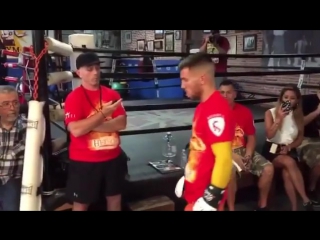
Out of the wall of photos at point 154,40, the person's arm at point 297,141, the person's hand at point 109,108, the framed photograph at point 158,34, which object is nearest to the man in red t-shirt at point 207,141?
the person's hand at point 109,108

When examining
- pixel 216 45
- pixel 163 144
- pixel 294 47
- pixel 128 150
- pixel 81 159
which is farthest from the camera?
pixel 294 47

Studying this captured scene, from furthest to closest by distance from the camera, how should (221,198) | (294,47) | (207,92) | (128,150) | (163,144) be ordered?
(294,47)
(163,144)
(128,150)
(207,92)
(221,198)

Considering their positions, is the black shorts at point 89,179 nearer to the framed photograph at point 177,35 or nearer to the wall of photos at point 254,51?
the wall of photos at point 254,51

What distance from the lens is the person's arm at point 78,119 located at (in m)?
1.86

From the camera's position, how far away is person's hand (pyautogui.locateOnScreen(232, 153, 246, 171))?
2582 mm

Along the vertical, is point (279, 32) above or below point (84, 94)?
above

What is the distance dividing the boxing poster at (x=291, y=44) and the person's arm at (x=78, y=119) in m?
4.80

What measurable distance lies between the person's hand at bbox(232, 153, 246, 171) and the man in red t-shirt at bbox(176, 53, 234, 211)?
3.06ft

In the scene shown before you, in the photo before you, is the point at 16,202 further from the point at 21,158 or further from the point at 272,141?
the point at 272,141

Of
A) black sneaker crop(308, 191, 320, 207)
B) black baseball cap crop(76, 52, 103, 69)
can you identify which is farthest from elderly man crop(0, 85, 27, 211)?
black sneaker crop(308, 191, 320, 207)

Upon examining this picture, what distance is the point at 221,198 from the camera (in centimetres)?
151

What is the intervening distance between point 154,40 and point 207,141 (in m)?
8.57
